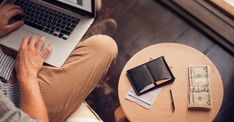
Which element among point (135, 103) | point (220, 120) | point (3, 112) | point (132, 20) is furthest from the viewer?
point (132, 20)

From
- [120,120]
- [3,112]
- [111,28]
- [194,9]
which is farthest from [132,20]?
[3,112]

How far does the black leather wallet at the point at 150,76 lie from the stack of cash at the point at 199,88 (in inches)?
3.6

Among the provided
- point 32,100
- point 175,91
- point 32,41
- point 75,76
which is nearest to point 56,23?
point 32,41

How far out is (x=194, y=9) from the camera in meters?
2.12

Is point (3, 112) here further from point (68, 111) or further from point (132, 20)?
point (132, 20)

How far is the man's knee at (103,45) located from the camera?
152 cm

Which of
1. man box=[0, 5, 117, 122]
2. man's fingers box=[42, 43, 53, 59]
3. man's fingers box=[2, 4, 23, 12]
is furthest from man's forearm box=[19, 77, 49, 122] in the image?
man's fingers box=[2, 4, 23, 12]

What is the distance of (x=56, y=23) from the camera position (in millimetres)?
1568

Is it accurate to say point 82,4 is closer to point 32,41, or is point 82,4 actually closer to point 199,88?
point 32,41

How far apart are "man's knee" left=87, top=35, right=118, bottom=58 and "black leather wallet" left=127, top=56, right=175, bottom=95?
0.40ft

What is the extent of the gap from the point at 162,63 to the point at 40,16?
23.3 inches

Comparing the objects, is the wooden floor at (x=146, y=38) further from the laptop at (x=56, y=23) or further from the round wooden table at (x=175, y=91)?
the laptop at (x=56, y=23)

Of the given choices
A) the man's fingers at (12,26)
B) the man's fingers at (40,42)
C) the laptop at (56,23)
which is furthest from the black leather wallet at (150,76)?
the man's fingers at (12,26)

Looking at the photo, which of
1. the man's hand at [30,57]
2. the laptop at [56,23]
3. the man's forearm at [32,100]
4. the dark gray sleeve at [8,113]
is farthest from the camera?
the laptop at [56,23]
